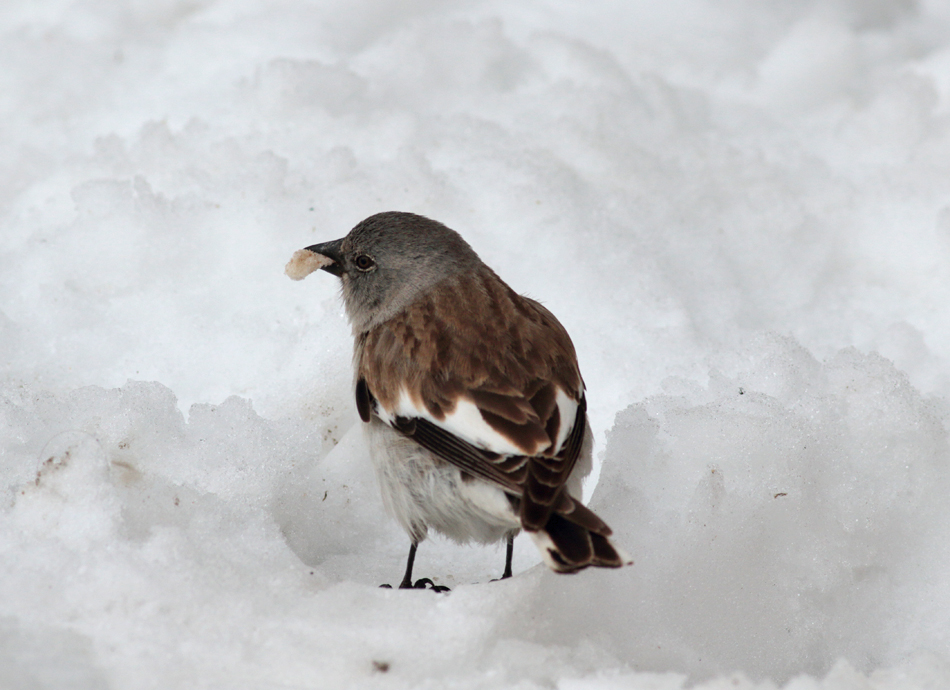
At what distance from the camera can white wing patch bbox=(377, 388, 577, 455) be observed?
3174 millimetres

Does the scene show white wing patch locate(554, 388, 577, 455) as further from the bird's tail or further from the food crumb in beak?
the food crumb in beak

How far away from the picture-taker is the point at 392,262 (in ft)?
14.0

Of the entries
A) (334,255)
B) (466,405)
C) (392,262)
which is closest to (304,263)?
(334,255)

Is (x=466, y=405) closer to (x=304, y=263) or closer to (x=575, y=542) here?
(x=575, y=542)

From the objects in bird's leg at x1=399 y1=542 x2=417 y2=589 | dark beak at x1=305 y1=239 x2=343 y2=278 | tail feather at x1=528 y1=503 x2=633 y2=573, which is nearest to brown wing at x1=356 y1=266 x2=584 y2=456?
tail feather at x1=528 y1=503 x2=633 y2=573

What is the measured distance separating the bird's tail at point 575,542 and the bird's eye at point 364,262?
171 cm

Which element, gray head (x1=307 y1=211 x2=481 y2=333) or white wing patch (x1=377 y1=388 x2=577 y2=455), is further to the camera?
gray head (x1=307 y1=211 x2=481 y2=333)

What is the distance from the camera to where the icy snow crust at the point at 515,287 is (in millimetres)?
3025

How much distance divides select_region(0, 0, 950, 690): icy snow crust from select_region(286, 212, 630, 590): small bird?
32 cm

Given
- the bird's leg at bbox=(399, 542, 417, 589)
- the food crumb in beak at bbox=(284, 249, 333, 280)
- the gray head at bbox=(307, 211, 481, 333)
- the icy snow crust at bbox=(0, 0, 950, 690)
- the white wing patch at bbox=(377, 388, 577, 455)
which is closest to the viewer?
the icy snow crust at bbox=(0, 0, 950, 690)

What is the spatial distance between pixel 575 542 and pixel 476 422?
59 cm

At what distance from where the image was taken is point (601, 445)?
172 inches

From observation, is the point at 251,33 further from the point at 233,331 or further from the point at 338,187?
the point at 233,331

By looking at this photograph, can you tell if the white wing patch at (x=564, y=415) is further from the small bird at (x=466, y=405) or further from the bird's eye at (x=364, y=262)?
the bird's eye at (x=364, y=262)
